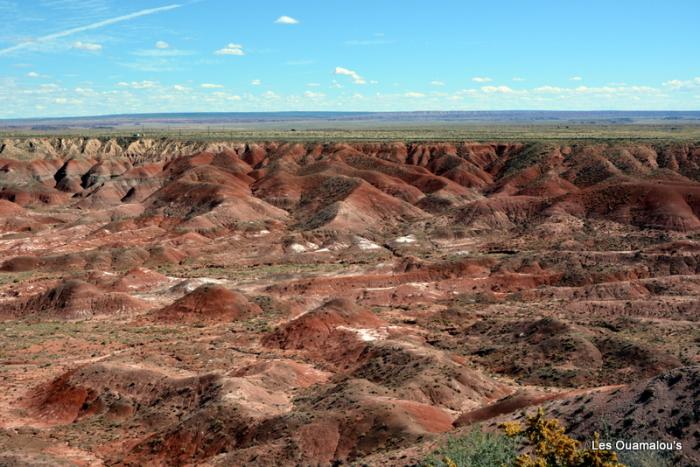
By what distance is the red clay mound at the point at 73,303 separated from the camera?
5844cm

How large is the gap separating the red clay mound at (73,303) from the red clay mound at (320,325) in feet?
56.0

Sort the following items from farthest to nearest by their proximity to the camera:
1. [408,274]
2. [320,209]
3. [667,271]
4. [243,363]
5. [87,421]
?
[320,209]
[408,274]
[667,271]
[243,363]
[87,421]

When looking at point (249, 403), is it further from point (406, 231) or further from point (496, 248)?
point (406, 231)

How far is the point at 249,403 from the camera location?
32.3 meters

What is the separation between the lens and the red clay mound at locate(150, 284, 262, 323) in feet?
184

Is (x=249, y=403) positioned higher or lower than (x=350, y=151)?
lower

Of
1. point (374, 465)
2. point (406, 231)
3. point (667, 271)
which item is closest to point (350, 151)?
point (406, 231)

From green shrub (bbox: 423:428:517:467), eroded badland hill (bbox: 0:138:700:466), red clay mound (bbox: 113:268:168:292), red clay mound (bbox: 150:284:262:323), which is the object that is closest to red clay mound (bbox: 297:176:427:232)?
eroded badland hill (bbox: 0:138:700:466)

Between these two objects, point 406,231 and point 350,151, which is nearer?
A: point 406,231

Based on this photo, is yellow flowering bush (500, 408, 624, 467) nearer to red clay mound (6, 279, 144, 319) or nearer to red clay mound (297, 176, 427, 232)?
red clay mound (6, 279, 144, 319)

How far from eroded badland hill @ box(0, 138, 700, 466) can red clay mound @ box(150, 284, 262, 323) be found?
0.18 meters

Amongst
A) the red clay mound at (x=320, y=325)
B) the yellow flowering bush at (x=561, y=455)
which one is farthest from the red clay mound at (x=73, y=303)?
the yellow flowering bush at (x=561, y=455)

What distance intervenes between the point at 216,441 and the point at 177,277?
42.9m

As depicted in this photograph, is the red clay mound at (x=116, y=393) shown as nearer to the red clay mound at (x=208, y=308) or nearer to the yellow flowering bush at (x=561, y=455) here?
the red clay mound at (x=208, y=308)
